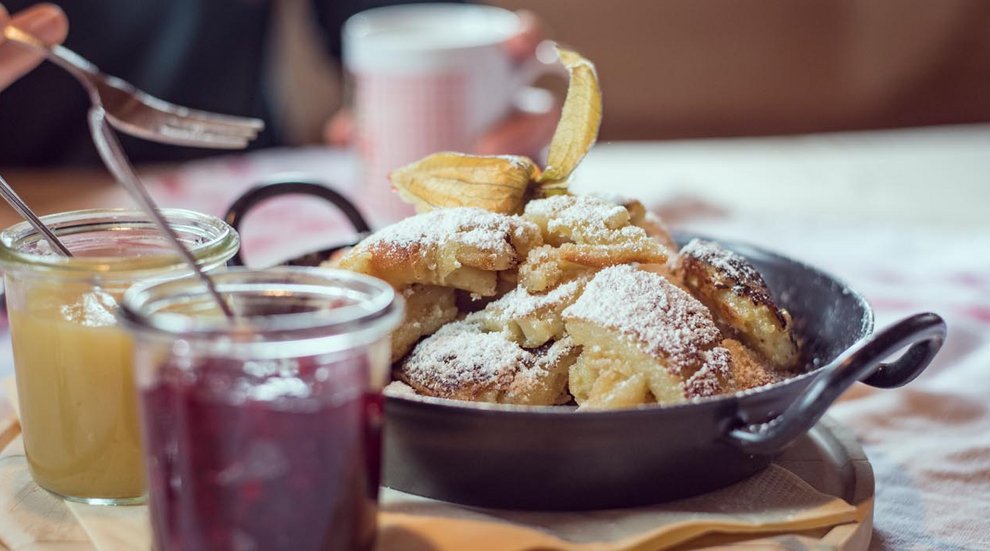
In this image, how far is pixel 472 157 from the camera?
2.48ft

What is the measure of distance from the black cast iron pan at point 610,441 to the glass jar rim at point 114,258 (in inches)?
5.4

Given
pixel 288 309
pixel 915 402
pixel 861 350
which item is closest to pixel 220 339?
pixel 288 309

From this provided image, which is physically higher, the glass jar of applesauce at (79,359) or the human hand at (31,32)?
the human hand at (31,32)

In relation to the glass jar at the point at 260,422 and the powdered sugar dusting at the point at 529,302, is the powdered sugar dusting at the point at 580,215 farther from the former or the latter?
the glass jar at the point at 260,422

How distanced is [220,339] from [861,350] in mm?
335

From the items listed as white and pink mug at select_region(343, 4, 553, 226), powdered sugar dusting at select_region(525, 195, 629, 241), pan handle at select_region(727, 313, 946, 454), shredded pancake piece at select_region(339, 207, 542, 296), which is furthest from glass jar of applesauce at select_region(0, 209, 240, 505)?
white and pink mug at select_region(343, 4, 553, 226)

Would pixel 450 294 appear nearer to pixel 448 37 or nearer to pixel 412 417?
pixel 412 417

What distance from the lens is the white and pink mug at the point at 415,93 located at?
1351mm

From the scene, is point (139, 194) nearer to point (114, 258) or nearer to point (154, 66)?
point (114, 258)

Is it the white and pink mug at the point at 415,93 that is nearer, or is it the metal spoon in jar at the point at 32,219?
the metal spoon in jar at the point at 32,219

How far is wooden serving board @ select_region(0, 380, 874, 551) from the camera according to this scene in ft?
1.86

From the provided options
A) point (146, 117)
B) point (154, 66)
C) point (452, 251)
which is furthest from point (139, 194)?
point (154, 66)

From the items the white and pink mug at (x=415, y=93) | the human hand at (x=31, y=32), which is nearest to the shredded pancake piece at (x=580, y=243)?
the human hand at (x=31, y=32)

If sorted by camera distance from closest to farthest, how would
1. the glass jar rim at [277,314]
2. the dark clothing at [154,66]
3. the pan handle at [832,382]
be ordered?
the glass jar rim at [277,314] < the pan handle at [832,382] < the dark clothing at [154,66]
